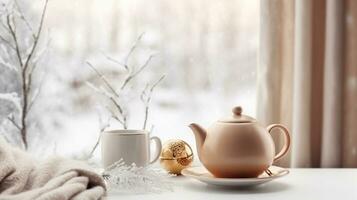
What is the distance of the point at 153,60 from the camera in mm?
1942

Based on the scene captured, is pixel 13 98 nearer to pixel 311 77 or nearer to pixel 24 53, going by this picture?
pixel 24 53

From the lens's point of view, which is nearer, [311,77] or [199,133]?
[199,133]

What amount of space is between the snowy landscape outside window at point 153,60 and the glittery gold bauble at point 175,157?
11.2 inches

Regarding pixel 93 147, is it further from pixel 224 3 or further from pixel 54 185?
pixel 54 185

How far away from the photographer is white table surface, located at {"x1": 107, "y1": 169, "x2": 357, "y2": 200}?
1365 millimetres

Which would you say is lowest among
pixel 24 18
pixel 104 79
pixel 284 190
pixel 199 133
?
pixel 284 190

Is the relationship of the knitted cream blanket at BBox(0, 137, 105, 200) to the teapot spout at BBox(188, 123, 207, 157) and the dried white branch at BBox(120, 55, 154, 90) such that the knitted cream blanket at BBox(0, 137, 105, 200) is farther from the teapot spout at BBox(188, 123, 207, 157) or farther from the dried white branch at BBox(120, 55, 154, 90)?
the dried white branch at BBox(120, 55, 154, 90)

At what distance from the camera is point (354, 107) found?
173 cm

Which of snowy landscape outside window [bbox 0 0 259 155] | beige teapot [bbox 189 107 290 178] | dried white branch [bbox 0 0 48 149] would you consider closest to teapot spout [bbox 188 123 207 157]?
beige teapot [bbox 189 107 290 178]

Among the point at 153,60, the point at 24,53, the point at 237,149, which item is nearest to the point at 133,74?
the point at 153,60

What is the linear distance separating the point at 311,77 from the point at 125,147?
21.8 inches

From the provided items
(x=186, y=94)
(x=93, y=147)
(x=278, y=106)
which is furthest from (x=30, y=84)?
(x=278, y=106)

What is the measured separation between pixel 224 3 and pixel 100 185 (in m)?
0.84

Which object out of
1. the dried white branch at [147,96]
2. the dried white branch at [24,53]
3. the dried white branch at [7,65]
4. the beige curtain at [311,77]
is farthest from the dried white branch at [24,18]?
A: the beige curtain at [311,77]
